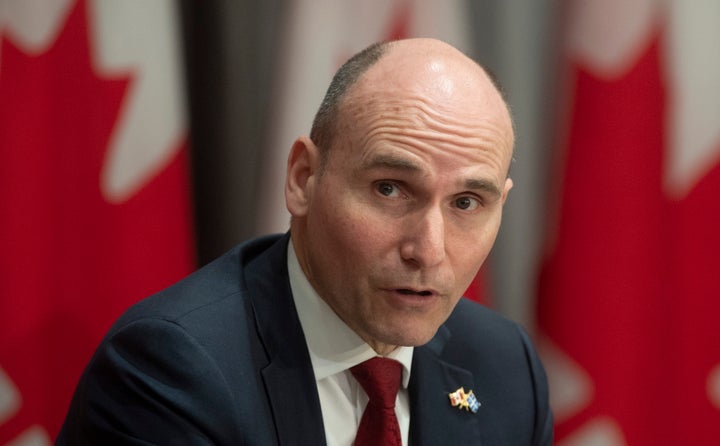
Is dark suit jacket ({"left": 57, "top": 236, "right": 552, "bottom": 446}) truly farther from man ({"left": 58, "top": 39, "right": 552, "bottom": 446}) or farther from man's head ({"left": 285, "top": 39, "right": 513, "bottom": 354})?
man's head ({"left": 285, "top": 39, "right": 513, "bottom": 354})

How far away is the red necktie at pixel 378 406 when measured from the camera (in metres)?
1.66

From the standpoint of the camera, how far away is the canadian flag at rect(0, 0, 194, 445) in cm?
221

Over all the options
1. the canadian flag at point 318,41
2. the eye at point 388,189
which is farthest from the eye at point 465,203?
the canadian flag at point 318,41

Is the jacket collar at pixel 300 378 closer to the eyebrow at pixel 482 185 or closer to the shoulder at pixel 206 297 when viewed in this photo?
the shoulder at pixel 206 297

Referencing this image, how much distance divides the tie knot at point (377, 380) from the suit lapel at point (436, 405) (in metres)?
0.08

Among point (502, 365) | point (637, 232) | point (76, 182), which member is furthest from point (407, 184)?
point (637, 232)

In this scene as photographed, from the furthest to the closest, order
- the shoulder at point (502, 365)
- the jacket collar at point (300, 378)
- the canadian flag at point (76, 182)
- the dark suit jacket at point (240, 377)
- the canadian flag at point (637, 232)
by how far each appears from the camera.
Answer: the canadian flag at point (637, 232)
the canadian flag at point (76, 182)
the shoulder at point (502, 365)
the jacket collar at point (300, 378)
the dark suit jacket at point (240, 377)

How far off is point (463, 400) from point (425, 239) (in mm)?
458

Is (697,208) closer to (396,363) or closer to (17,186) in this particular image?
(396,363)

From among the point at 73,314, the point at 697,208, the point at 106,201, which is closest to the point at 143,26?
the point at 106,201

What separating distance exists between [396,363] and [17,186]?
3.36 feet

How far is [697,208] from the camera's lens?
99.0 inches

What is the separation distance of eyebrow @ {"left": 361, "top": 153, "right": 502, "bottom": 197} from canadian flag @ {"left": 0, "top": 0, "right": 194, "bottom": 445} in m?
0.88

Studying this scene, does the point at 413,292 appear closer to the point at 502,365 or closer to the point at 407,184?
the point at 407,184
